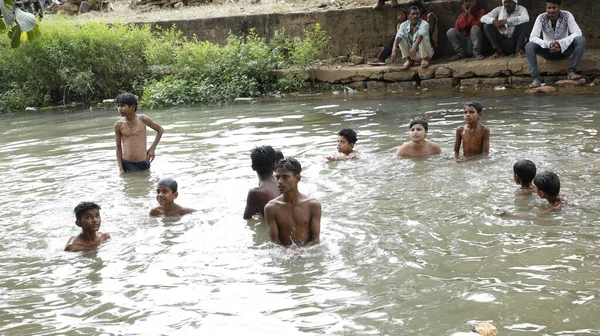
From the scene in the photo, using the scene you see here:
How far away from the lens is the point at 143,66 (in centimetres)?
1797

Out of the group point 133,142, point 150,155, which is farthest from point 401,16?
point 133,142

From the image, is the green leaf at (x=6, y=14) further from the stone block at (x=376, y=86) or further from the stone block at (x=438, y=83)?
the stone block at (x=376, y=86)

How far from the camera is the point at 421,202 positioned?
6.35m

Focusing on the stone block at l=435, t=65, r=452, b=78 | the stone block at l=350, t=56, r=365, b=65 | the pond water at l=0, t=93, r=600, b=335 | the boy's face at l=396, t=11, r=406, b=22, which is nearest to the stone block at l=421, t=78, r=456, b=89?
the stone block at l=435, t=65, r=452, b=78

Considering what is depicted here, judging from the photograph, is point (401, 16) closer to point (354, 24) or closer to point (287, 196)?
point (354, 24)

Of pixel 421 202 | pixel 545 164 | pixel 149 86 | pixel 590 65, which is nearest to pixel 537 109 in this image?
pixel 590 65

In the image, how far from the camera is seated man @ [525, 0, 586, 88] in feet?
39.7

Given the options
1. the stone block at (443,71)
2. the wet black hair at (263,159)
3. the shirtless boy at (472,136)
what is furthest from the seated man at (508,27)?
the wet black hair at (263,159)

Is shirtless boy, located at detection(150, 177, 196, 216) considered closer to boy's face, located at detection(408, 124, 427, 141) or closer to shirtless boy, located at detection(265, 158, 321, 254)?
shirtless boy, located at detection(265, 158, 321, 254)

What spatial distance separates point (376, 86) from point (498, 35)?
2787mm

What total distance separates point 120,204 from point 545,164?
4538 millimetres

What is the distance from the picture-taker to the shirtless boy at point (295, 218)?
516 cm

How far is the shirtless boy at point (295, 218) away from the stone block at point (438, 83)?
959 cm

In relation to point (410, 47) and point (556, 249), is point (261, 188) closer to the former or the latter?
point (556, 249)
